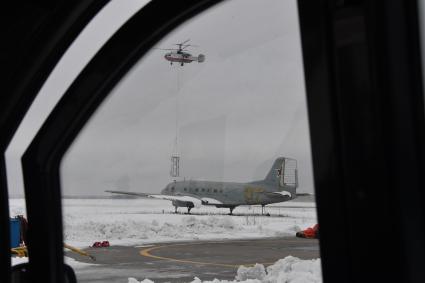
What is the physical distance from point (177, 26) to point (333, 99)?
2.98 feet

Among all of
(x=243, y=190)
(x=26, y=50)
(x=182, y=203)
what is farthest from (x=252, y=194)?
(x=182, y=203)

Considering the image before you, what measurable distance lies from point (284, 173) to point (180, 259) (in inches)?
83.0

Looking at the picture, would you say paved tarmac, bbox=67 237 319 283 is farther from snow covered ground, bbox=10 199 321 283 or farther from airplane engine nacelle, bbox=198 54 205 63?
airplane engine nacelle, bbox=198 54 205 63

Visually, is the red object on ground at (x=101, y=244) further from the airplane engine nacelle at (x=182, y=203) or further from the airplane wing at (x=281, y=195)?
the airplane wing at (x=281, y=195)

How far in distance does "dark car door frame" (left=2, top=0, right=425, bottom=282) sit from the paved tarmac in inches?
36.2

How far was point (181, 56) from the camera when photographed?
86.8 inches

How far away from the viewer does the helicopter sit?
2.13 m

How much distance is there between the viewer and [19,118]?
2520mm

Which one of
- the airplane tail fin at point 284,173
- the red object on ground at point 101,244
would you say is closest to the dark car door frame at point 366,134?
the airplane tail fin at point 284,173

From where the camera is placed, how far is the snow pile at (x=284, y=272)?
1.55 meters

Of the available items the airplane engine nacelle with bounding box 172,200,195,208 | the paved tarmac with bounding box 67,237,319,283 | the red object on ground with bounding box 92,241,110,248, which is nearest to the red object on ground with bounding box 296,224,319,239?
the paved tarmac with bounding box 67,237,319,283

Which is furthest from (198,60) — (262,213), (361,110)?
(361,110)

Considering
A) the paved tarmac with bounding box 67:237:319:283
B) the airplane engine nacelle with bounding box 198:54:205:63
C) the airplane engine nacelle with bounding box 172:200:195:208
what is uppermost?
the airplane engine nacelle with bounding box 198:54:205:63

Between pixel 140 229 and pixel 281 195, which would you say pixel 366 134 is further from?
pixel 140 229
